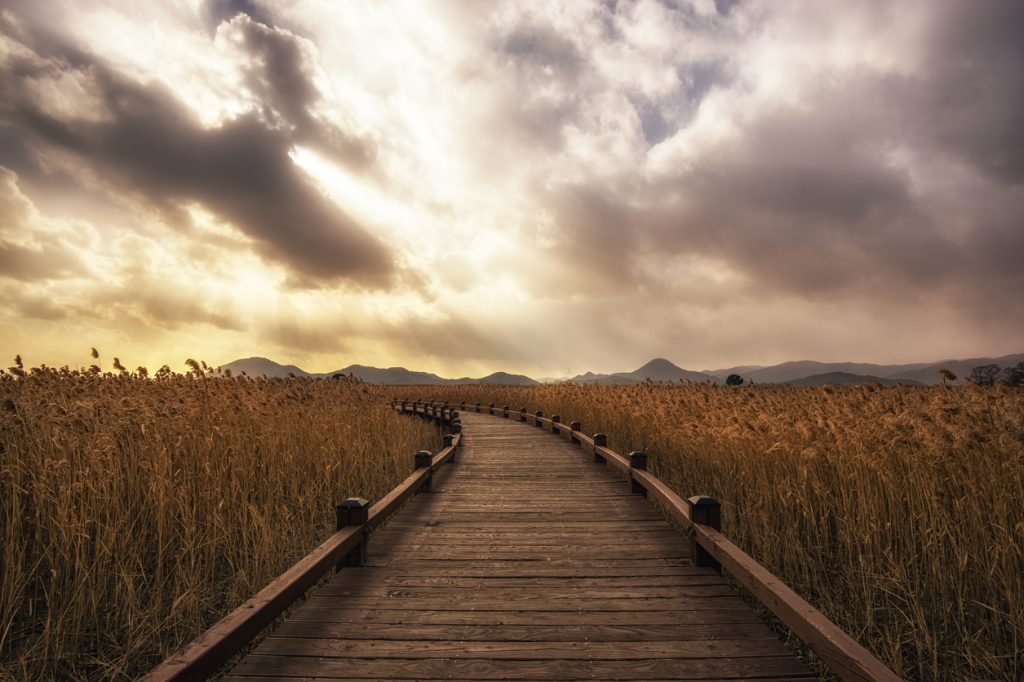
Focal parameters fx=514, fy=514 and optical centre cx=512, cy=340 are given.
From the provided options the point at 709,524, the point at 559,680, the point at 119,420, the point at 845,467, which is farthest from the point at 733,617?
the point at 119,420

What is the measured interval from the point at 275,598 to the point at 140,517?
2.41 metres

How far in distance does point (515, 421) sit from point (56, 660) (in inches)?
699

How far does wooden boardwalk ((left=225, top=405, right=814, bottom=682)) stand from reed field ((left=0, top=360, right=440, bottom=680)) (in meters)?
0.96

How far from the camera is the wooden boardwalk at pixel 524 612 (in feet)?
10.8

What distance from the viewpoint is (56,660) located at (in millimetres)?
3363

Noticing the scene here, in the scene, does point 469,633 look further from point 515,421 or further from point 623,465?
point 515,421

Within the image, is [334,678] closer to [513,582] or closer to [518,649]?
[518,649]

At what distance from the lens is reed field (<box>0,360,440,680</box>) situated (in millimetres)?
3686

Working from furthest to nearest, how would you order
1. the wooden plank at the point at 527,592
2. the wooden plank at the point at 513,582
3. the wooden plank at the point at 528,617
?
the wooden plank at the point at 513,582 < the wooden plank at the point at 527,592 < the wooden plank at the point at 528,617

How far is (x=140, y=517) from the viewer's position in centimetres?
486

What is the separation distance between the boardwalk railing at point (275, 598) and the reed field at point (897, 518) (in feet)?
13.1

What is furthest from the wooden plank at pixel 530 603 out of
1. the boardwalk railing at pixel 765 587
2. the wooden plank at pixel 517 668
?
the wooden plank at pixel 517 668

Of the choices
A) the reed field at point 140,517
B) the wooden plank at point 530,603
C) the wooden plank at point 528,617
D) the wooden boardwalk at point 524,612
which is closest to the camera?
the wooden boardwalk at point 524,612

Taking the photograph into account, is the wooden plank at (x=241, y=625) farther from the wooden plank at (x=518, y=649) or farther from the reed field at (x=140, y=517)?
the reed field at (x=140, y=517)
